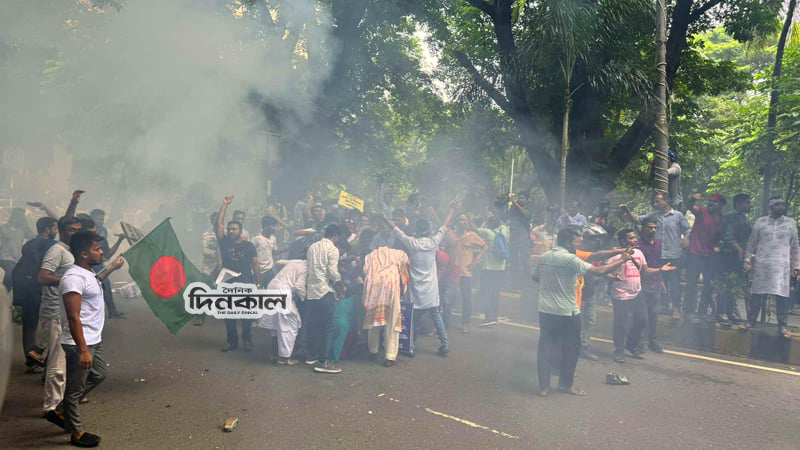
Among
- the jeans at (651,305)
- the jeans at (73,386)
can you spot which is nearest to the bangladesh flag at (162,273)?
the jeans at (73,386)

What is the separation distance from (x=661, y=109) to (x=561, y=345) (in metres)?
5.16

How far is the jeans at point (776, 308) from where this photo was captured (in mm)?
6875

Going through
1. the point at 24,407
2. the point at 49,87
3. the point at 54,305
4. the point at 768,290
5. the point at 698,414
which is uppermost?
the point at 49,87

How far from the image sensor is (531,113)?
38.3ft

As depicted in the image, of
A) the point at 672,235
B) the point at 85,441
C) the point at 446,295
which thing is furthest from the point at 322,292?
the point at 672,235

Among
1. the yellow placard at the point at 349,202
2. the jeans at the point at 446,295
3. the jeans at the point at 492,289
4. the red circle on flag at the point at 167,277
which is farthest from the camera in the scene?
the yellow placard at the point at 349,202

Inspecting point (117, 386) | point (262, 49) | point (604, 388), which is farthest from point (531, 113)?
point (117, 386)

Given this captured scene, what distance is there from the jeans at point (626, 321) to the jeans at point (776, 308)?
1639mm

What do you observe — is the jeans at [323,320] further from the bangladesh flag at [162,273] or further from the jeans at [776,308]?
the jeans at [776,308]

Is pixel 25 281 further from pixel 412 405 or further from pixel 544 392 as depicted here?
pixel 544 392

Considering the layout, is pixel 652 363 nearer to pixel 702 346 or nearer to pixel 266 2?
pixel 702 346

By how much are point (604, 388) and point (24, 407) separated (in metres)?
4.86

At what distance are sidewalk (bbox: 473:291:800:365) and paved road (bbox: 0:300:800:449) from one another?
2.72ft

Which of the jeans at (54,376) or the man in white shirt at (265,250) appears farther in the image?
the man in white shirt at (265,250)
